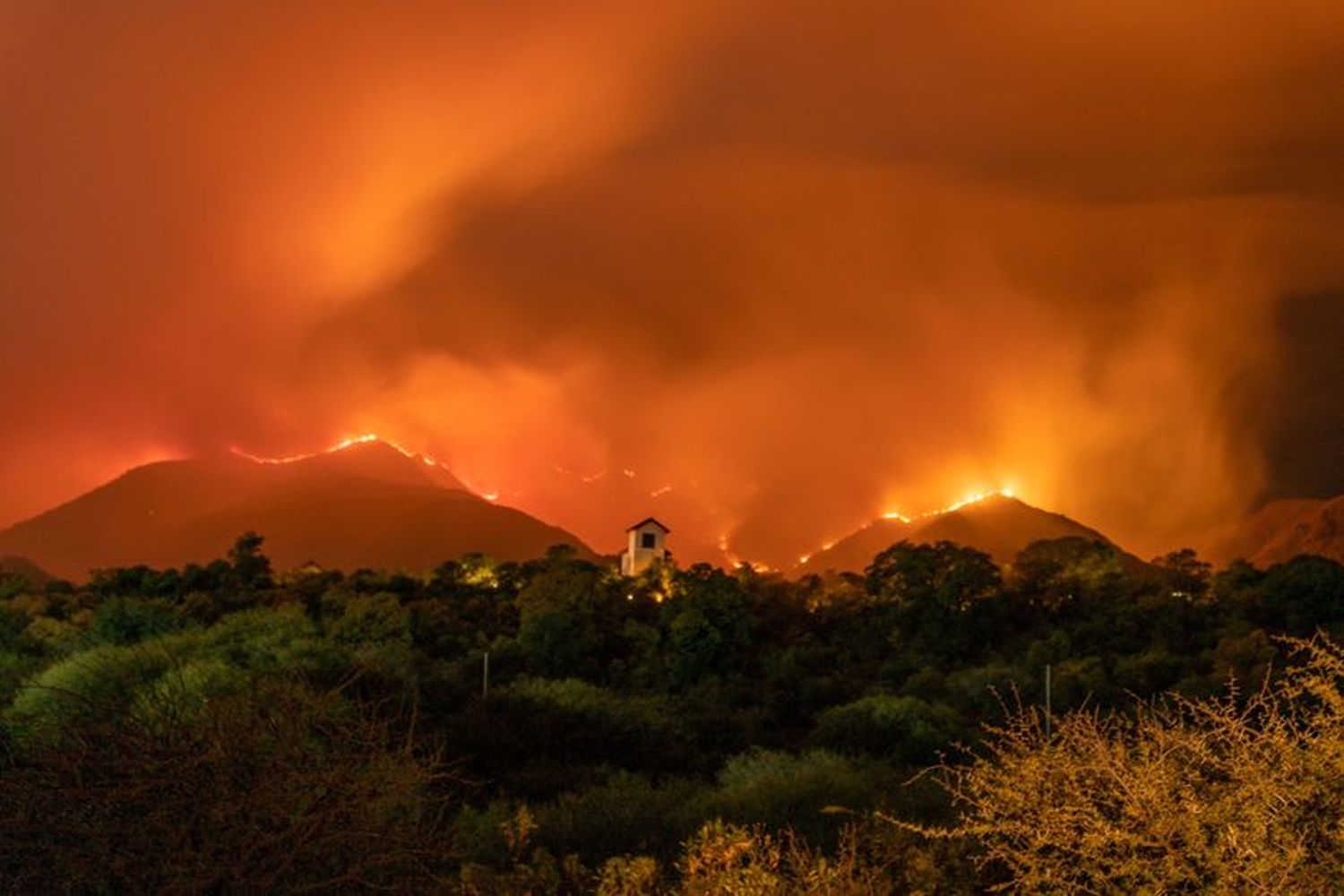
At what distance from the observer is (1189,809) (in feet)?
39.9

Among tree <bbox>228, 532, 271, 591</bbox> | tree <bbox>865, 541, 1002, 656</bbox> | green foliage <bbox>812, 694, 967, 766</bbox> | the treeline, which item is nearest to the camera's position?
the treeline

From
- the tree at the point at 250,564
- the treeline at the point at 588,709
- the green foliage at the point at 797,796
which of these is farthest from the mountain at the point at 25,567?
the green foliage at the point at 797,796

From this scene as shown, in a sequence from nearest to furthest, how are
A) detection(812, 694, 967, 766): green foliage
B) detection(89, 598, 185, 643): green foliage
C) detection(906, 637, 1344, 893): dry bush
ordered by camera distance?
detection(906, 637, 1344, 893): dry bush, detection(812, 694, 967, 766): green foliage, detection(89, 598, 185, 643): green foliage

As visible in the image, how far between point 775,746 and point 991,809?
109 ft

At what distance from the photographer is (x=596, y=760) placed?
3912cm

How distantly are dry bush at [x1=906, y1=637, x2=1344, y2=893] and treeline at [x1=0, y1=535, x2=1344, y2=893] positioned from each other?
0.17 meters

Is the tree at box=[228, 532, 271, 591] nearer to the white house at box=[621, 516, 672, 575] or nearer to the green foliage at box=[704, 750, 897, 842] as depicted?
the white house at box=[621, 516, 672, 575]

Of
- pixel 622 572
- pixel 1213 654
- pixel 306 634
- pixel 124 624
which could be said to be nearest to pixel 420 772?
pixel 306 634

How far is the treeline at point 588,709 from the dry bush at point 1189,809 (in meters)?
0.17

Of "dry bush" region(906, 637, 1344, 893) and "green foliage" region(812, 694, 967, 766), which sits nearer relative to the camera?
"dry bush" region(906, 637, 1344, 893)

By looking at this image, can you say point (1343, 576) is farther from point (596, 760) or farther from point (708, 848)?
point (708, 848)

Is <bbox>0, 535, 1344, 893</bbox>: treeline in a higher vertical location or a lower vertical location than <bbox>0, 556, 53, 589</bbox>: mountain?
lower

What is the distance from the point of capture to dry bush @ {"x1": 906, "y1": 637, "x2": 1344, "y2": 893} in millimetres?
11742

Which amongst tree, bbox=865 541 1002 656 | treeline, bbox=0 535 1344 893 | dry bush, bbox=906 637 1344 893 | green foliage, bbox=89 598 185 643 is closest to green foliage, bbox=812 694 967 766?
treeline, bbox=0 535 1344 893
